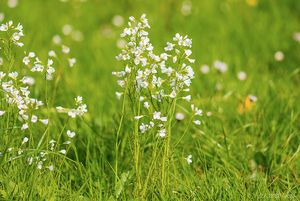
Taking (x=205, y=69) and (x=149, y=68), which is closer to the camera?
(x=149, y=68)

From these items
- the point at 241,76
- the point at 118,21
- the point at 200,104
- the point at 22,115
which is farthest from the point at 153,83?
the point at 118,21

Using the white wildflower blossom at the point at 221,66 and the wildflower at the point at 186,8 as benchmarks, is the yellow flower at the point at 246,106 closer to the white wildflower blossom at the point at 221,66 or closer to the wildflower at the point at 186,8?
the white wildflower blossom at the point at 221,66

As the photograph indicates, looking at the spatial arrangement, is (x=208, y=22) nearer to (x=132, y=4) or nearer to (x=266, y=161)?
(x=132, y=4)

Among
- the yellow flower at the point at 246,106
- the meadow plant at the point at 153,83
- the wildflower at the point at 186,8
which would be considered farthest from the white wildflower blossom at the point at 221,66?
the meadow plant at the point at 153,83

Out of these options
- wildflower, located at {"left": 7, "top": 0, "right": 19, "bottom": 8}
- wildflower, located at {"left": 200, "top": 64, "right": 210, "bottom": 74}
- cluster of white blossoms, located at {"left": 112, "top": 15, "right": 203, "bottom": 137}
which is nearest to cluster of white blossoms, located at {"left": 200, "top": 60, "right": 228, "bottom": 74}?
wildflower, located at {"left": 200, "top": 64, "right": 210, "bottom": 74}

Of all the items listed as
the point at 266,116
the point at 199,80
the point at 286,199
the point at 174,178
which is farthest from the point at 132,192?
the point at 199,80

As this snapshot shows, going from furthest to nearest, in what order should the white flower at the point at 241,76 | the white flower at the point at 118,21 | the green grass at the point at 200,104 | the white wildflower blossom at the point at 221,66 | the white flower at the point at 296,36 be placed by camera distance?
1. the white flower at the point at 118,21
2. the white flower at the point at 296,36
3. the white wildflower blossom at the point at 221,66
4. the white flower at the point at 241,76
5. the green grass at the point at 200,104

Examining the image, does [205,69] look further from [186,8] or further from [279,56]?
[186,8]

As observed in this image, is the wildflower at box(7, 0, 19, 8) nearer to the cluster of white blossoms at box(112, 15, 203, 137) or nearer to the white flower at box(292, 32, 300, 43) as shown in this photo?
the white flower at box(292, 32, 300, 43)
